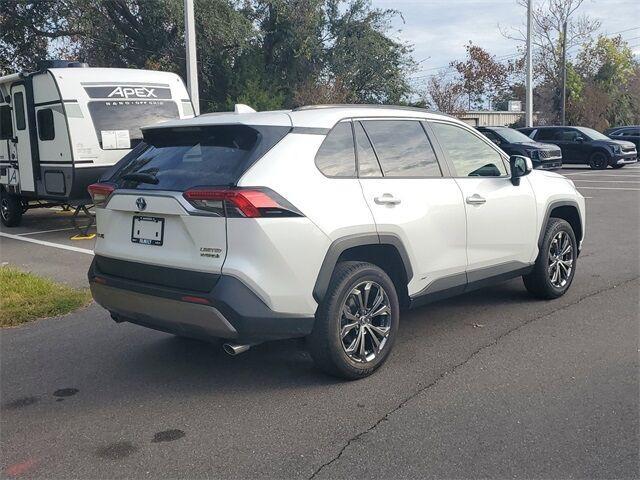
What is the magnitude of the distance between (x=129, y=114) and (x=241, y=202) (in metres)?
8.44

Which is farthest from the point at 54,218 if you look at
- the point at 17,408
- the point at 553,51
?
the point at 553,51

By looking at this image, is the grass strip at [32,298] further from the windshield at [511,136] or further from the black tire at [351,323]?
the windshield at [511,136]

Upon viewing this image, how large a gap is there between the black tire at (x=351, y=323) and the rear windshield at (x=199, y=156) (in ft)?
2.97

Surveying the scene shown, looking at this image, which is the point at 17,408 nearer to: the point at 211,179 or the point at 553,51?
the point at 211,179

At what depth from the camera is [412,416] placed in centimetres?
396

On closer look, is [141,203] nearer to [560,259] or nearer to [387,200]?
[387,200]

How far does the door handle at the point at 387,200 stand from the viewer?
4578 millimetres

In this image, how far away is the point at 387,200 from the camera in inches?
182

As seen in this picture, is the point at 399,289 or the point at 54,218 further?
the point at 54,218

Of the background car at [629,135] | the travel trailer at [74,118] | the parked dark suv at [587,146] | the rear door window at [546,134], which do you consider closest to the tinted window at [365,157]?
the travel trailer at [74,118]

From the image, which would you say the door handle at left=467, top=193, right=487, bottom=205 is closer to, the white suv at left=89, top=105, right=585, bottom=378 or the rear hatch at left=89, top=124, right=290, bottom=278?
the white suv at left=89, top=105, right=585, bottom=378

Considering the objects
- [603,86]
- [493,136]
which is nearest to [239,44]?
[493,136]

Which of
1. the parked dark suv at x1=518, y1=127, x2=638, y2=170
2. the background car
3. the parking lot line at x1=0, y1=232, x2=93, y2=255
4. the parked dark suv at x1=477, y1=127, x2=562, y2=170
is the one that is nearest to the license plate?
the parking lot line at x1=0, y1=232, x2=93, y2=255

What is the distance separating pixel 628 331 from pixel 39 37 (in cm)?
2538
